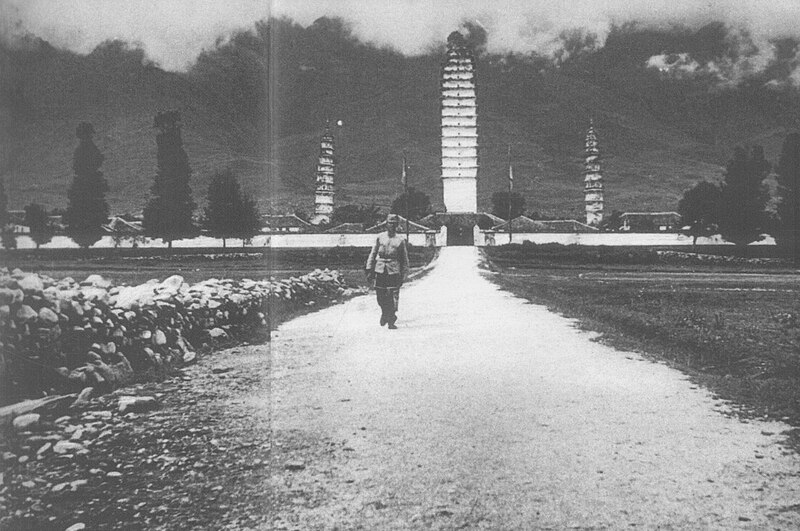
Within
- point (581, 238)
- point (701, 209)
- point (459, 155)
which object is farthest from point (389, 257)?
point (459, 155)

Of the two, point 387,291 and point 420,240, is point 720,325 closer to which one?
point 387,291

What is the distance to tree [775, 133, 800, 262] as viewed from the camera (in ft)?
15.0

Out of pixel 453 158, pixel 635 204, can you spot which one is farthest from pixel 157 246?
pixel 635 204

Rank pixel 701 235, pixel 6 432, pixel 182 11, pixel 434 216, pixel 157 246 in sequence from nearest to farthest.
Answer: pixel 6 432
pixel 182 11
pixel 157 246
pixel 701 235
pixel 434 216

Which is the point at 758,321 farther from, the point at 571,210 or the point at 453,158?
the point at 571,210

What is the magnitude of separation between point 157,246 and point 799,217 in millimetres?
5179

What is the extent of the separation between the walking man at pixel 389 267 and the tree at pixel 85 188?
4.41 meters

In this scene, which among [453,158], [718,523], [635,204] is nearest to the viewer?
[718,523]

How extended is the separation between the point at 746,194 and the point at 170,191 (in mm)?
5515

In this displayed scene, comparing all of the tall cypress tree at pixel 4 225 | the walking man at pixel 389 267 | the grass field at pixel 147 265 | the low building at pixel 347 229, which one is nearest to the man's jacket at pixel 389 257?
the walking man at pixel 389 267

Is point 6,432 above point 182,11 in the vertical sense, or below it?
below

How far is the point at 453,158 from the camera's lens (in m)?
46.1

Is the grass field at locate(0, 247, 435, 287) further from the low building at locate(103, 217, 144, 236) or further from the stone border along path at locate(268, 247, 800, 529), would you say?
the stone border along path at locate(268, 247, 800, 529)

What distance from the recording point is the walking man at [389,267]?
7664 millimetres
